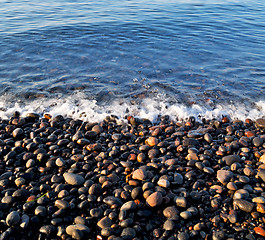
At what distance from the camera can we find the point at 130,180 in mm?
4902

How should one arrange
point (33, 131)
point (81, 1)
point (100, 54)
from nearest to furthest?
point (33, 131) → point (100, 54) → point (81, 1)

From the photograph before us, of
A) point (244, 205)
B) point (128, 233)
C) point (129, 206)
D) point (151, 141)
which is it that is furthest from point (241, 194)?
point (151, 141)

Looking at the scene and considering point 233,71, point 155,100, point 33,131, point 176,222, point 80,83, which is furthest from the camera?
point 233,71

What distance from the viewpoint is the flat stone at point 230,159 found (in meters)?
5.51

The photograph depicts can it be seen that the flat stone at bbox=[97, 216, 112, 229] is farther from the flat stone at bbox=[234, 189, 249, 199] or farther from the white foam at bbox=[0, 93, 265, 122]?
the white foam at bbox=[0, 93, 265, 122]

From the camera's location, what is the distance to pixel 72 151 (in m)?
5.81

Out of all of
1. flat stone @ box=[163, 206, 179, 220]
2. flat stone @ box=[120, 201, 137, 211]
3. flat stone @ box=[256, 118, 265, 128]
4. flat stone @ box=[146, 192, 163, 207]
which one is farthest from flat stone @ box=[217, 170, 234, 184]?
flat stone @ box=[256, 118, 265, 128]

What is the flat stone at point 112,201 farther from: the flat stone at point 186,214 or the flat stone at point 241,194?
the flat stone at point 241,194

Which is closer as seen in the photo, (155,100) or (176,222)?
(176,222)

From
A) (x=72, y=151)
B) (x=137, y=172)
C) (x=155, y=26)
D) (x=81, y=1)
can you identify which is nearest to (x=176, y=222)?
(x=137, y=172)

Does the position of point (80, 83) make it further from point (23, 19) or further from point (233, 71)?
point (23, 19)

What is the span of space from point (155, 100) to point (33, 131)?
4298mm

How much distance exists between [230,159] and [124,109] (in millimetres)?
3862

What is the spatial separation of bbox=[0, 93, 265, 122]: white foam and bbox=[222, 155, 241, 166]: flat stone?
2.36 m
